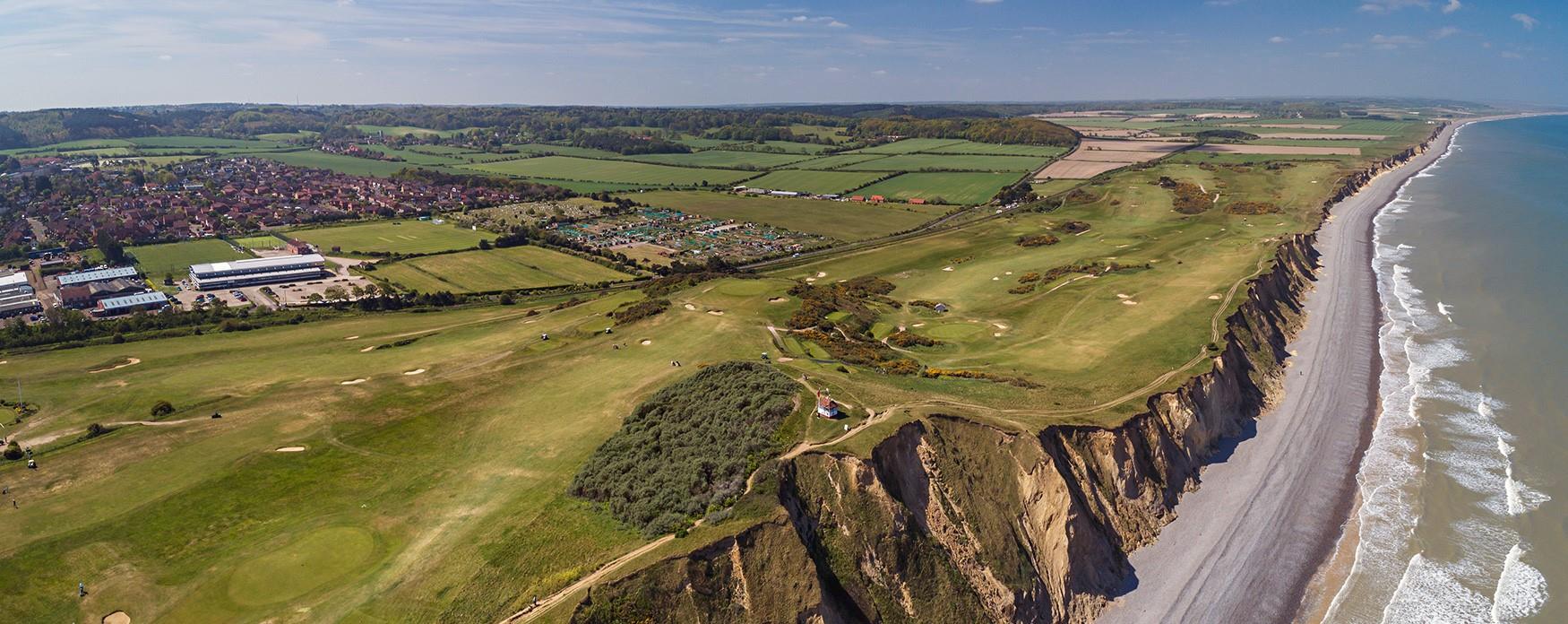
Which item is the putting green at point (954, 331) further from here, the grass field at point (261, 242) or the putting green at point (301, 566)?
the grass field at point (261, 242)

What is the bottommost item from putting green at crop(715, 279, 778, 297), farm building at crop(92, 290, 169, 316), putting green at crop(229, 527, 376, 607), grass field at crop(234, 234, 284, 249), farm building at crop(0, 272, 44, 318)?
putting green at crop(229, 527, 376, 607)

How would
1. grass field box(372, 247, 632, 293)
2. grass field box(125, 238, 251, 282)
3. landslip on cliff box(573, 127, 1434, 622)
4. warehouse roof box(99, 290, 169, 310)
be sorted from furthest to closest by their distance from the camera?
grass field box(125, 238, 251, 282) < grass field box(372, 247, 632, 293) < warehouse roof box(99, 290, 169, 310) < landslip on cliff box(573, 127, 1434, 622)

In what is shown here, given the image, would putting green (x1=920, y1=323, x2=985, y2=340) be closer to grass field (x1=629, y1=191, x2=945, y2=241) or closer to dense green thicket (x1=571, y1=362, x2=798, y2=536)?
dense green thicket (x1=571, y1=362, x2=798, y2=536)

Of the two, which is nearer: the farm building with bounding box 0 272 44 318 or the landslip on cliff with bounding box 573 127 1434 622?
the landslip on cliff with bounding box 573 127 1434 622

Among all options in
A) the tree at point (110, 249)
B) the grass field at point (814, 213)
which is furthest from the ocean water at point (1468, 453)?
the tree at point (110, 249)

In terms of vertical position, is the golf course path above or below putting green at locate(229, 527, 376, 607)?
below

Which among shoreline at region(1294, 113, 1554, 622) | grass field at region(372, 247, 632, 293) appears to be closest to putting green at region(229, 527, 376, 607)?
shoreline at region(1294, 113, 1554, 622)

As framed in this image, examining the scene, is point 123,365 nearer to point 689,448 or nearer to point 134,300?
point 134,300

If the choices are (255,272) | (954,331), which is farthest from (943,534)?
(255,272)
